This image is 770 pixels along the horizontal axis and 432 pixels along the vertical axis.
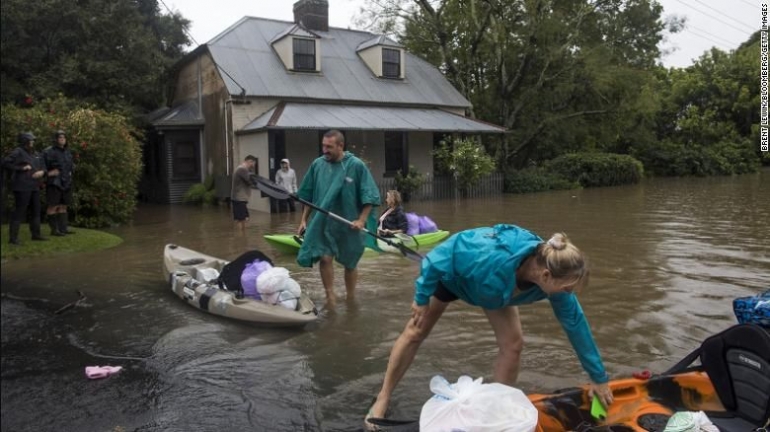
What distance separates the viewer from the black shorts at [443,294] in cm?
371

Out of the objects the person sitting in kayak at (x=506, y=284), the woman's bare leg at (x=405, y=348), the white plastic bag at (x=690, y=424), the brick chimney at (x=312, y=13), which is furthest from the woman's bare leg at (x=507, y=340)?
the brick chimney at (x=312, y=13)

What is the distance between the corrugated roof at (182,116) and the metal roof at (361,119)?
9.95 ft

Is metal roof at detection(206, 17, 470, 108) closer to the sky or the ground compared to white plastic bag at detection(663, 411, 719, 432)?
closer to the sky

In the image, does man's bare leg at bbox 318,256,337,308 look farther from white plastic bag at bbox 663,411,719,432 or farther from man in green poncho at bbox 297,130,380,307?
white plastic bag at bbox 663,411,719,432

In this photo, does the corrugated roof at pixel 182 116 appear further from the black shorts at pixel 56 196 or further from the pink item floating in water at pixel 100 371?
the pink item floating in water at pixel 100 371

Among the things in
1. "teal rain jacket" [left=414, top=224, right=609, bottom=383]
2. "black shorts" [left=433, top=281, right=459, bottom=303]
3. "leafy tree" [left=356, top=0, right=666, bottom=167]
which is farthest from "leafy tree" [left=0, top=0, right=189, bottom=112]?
"leafy tree" [left=356, top=0, right=666, bottom=167]

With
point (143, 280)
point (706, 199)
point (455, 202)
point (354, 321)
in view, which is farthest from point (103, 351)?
point (706, 199)

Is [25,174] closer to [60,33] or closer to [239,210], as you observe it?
[60,33]

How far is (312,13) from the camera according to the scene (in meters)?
25.9

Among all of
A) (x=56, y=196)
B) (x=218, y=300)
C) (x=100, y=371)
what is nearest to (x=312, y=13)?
(x=56, y=196)

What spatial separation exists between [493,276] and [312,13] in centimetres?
2458

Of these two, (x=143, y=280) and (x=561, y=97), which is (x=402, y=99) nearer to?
(x=561, y=97)

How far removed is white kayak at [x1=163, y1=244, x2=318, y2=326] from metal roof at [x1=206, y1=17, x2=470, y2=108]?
1354cm

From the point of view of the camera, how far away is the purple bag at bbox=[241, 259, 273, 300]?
6.63 meters
